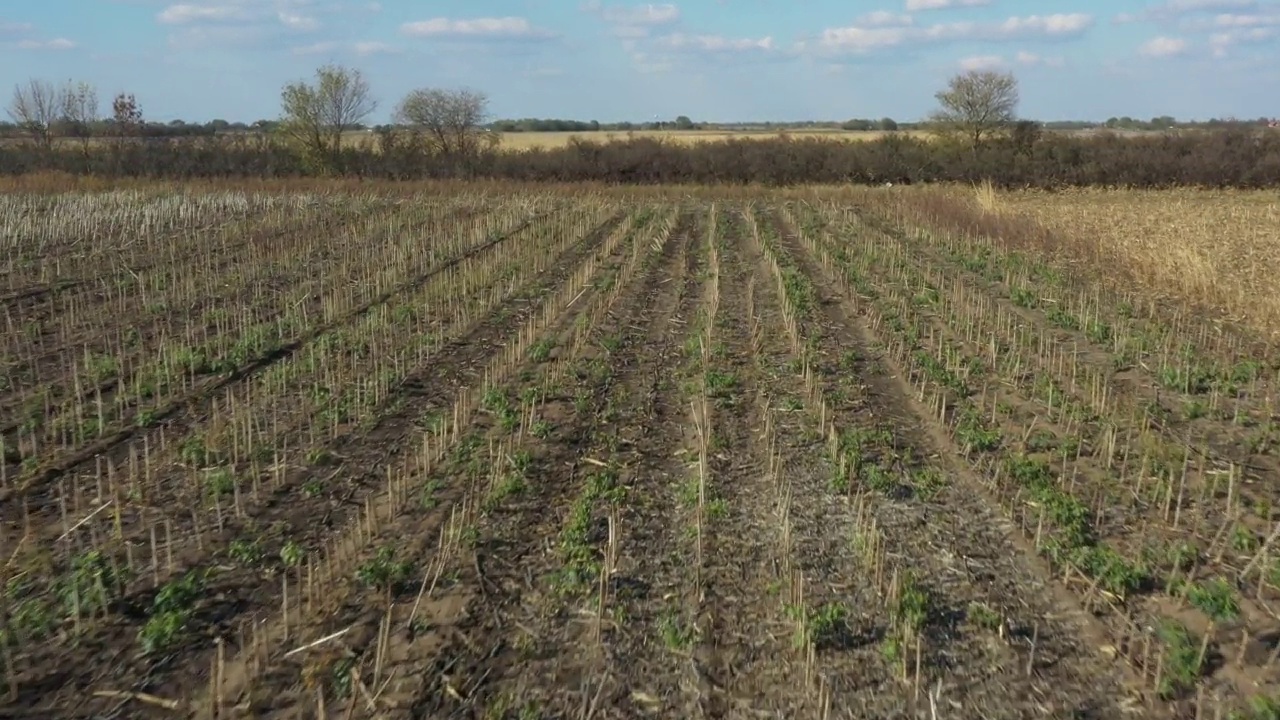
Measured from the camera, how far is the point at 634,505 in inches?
303

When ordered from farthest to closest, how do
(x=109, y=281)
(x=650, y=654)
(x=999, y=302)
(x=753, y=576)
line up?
(x=109, y=281)
(x=999, y=302)
(x=753, y=576)
(x=650, y=654)

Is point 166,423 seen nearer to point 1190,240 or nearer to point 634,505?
point 634,505

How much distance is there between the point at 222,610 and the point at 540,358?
6172mm

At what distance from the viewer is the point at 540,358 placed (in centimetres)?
1193

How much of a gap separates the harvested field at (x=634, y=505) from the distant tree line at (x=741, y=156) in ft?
100

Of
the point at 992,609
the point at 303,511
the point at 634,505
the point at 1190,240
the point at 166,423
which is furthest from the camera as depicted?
the point at 1190,240

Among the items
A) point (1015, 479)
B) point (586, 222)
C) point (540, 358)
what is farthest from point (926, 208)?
point (1015, 479)

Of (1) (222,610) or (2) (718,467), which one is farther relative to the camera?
(2) (718,467)

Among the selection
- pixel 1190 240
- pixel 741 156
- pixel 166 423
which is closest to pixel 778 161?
pixel 741 156

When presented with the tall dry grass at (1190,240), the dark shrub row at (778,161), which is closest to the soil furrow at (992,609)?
the tall dry grass at (1190,240)

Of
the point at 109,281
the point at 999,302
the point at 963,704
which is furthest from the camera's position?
the point at 109,281

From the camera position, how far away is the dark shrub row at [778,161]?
4391 cm

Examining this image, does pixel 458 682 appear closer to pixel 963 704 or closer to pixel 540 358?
pixel 963 704

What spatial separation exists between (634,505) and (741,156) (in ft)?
132
